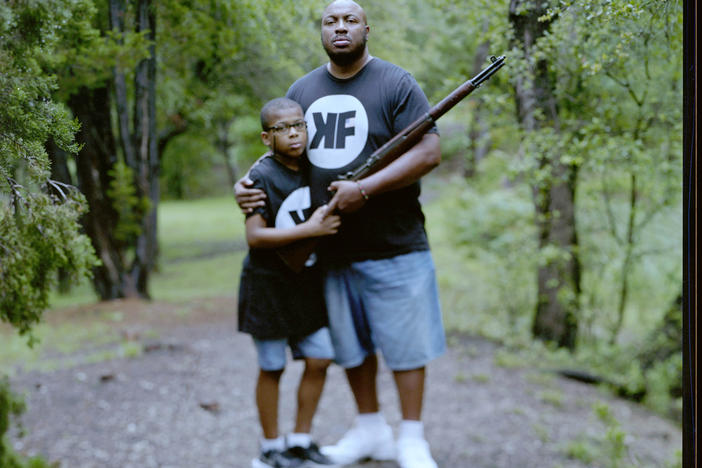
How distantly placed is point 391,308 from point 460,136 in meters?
5.64

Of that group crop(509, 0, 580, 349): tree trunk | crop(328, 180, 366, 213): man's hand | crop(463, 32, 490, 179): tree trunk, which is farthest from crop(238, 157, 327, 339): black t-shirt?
crop(463, 32, 490, 179): tree trunk

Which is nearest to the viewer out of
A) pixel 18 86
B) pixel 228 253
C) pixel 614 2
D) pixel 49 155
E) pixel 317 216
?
pixel 18 86

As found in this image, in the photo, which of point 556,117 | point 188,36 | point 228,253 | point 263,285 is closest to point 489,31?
point 556,117

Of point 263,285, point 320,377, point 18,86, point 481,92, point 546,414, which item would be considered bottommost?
point 546,414

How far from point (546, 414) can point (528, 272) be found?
324 cm

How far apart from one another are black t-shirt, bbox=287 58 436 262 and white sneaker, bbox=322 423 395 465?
0.97m

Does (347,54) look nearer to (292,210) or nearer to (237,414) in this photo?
(292,210)

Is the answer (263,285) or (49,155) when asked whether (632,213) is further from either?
(49,155)

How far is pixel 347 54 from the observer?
223 cm

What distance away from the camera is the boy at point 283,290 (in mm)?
2350

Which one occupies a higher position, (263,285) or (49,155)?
(49,155)

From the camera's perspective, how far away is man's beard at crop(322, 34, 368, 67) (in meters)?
2.23

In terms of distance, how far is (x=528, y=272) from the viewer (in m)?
7.80

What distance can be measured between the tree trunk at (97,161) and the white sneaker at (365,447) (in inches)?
63.9
